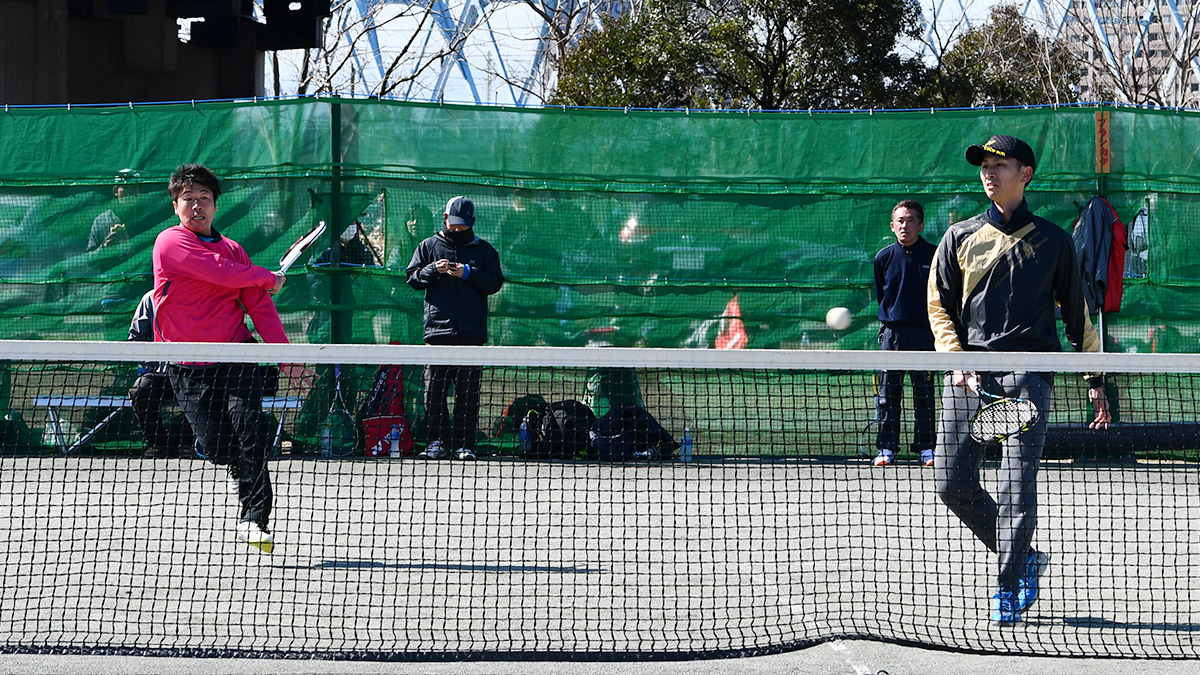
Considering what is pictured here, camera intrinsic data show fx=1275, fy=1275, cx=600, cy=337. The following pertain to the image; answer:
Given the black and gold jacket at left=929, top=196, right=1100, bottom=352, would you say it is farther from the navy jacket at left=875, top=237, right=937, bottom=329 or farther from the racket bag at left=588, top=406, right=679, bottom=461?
the navy jacket at left=875, top=237, right=937, bottom=329

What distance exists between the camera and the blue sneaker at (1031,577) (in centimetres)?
455

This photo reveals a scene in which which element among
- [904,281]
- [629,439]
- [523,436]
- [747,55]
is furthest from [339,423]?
[747,55]

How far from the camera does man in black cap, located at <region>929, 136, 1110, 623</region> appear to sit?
4.58 meters

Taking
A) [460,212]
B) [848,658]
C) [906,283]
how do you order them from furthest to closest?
[460,212] → [906,283] → [848,658]

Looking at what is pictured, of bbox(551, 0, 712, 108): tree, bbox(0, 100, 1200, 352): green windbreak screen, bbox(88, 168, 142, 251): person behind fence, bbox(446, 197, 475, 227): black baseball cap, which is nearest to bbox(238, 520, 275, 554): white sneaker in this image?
bbox(446, 197, 475, 227): black baseball cap

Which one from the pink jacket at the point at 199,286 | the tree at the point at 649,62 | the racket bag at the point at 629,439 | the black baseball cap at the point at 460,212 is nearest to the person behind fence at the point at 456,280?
the black baseball cap at the point at 460,212

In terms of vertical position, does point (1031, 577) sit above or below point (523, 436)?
below

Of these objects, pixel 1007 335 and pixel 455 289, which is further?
pixel 455 289

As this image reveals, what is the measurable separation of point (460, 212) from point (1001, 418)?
206 inches

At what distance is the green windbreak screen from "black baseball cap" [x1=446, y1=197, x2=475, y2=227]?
709 millimetres

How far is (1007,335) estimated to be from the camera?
468 cm

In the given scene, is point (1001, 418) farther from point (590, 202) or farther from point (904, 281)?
point (590, 202)

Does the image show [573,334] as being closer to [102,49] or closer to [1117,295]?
[1117,295]

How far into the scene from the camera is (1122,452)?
8312 mm
